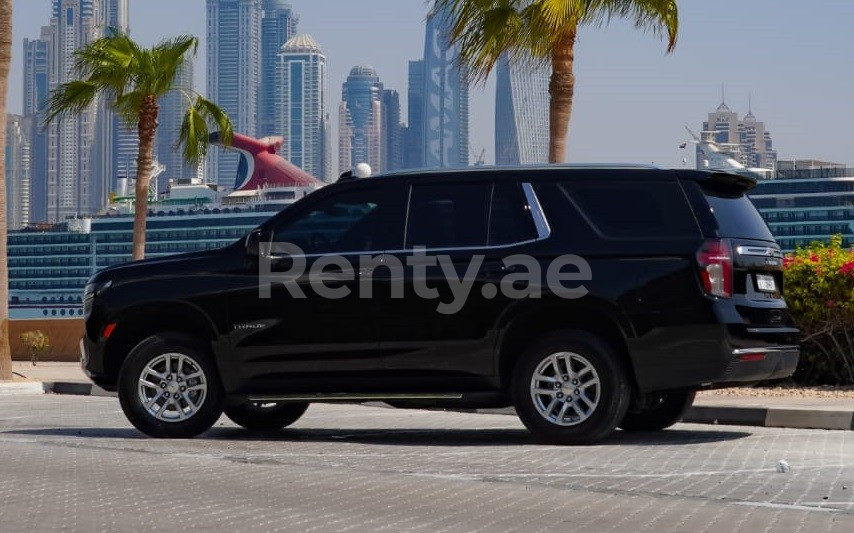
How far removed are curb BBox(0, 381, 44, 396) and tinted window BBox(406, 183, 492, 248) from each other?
32.7ft

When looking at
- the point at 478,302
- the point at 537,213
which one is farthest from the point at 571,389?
the point at 537,213

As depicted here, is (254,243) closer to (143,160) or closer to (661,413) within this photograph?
(661,413)

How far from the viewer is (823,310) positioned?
47.9 feet

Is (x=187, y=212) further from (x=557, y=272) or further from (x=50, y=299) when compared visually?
(x=557, y=272)

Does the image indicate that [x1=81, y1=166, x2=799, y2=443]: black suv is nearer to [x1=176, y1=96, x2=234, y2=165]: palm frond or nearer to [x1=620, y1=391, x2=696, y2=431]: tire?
[x1=620, y1=391, x2=696, y2=431]: tire

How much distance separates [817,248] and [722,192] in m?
5.30

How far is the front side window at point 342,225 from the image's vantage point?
10797 mm

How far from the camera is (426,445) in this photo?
34.9 feet

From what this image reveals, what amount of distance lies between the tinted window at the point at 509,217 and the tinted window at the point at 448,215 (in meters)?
0.06

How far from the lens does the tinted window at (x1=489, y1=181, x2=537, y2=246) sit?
414 inches

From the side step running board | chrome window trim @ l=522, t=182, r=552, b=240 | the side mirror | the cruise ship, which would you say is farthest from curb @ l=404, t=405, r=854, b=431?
the cruise ship

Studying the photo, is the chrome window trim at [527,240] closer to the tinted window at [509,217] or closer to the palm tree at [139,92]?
the tinted window at [509,217]

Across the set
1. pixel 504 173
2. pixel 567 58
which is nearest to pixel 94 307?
pixel 504 173

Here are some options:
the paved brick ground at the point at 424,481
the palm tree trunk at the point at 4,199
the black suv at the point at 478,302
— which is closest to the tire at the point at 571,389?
the black suv at the point at 478,302
